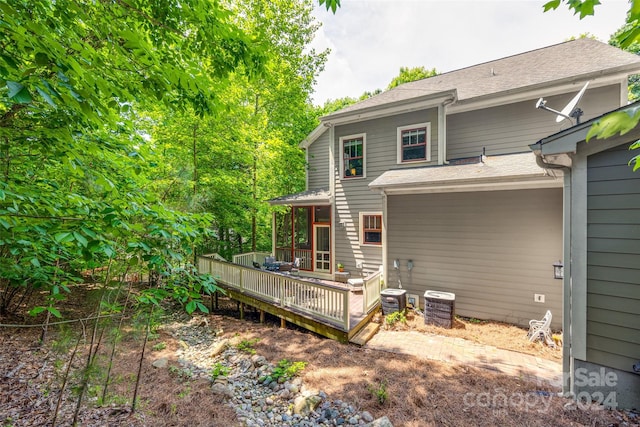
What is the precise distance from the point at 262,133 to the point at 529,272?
9221 millimetres

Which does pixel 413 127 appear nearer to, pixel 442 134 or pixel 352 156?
pixel 442 134

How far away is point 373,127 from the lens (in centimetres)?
875

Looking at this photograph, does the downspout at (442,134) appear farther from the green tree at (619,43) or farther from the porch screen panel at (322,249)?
the green tree at (619,43)

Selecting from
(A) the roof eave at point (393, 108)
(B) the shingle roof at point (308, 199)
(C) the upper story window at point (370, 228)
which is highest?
(A) the roof eave at point (393, 108)

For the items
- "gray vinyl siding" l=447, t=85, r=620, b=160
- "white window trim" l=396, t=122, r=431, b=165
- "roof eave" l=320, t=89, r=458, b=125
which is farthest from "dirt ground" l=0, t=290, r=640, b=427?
"roof eave" l=320, t=89, r=458, b=125

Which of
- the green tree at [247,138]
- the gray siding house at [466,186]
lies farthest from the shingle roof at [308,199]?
the green tree at [247,138]

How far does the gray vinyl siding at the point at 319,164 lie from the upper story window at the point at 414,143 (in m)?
3.62

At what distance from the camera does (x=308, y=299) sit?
632cm

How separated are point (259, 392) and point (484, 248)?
19.1 ft

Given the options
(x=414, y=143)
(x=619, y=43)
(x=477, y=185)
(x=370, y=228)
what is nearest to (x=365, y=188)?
(x=370, y=228)

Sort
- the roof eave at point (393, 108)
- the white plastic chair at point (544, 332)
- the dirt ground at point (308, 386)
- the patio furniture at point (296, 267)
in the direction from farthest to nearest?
the patio furniture at point (296, 267), the roof eave at point (393, 108), the white plastic chair at point (544, 332), the dirt ground at point (308, 386)

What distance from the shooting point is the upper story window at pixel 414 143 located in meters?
7.91

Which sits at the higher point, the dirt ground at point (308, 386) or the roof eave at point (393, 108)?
the roof eave at point (393, 108)

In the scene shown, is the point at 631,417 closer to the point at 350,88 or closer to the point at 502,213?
the point at 502,213
